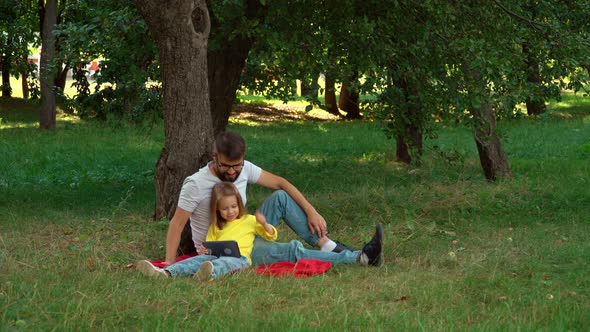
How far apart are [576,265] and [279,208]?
2.32 m

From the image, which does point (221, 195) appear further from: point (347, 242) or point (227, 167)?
point (347, 242)

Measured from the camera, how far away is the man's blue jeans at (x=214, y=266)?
22.5 ft

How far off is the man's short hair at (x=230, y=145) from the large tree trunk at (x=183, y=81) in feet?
4.52

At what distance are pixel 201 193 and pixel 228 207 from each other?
→ 0.26m

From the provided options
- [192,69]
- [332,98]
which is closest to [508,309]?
[192,69]

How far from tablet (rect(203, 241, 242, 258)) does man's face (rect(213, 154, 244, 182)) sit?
54 cm

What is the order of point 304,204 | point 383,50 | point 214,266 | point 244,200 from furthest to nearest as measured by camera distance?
point 383,50 → point 304,204 → point 244,200 → point 214,266

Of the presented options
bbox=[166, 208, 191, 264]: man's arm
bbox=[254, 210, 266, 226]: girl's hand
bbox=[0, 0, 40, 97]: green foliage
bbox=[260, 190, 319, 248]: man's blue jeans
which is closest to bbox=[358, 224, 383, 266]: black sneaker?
bbox=[260, 190, 319, 248]: man's blue jeans

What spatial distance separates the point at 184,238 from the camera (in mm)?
8398

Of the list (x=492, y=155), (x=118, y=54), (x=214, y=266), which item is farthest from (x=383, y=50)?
(x=214, y=266)

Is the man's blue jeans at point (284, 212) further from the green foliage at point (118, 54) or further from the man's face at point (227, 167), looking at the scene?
the green foliage at point (118, 54)

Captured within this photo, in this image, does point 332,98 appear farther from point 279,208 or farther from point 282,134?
point 279,208

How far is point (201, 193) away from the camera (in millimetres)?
7508

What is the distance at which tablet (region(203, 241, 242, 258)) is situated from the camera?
720 cm
